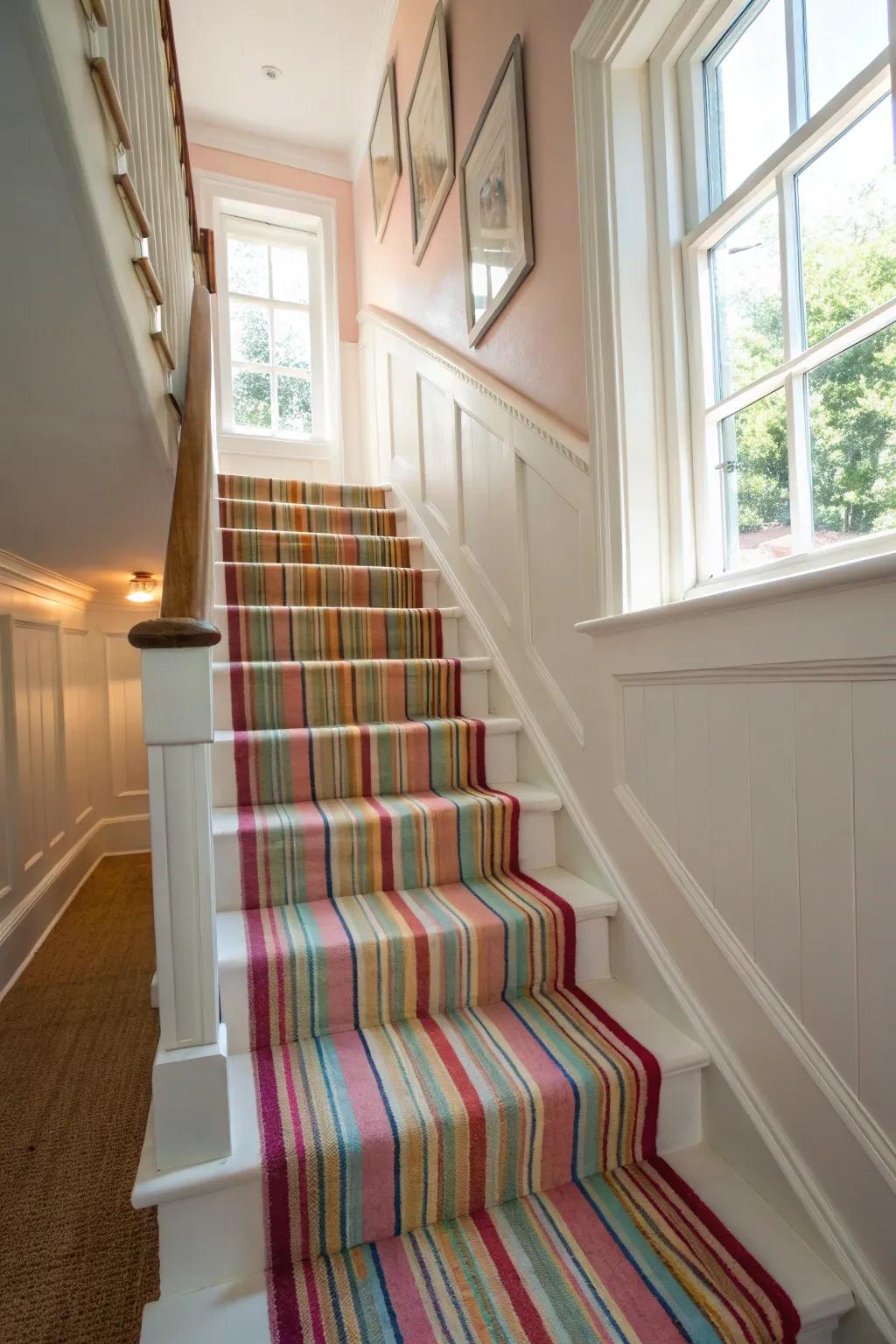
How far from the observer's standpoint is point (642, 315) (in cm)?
127

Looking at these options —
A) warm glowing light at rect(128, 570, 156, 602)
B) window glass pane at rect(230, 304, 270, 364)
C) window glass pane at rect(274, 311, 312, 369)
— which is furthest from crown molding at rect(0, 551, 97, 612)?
window glass pane at rect(274, 311, 312, 369)

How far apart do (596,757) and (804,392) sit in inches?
29.7

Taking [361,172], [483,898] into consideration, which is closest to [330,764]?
[483,898]

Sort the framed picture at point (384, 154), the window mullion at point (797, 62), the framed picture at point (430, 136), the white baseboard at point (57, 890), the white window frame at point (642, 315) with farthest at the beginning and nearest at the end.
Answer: the framed picture at point (384, 154), the white baseboard at point (57, 890), the framed picture at point (430, 136), the white window frame at point (642, 315), the window mullion at point (797, 62)

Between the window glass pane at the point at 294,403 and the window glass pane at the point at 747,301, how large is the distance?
3192 mm

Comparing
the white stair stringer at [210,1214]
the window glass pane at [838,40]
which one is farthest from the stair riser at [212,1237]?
the window glass pane at [838,40]

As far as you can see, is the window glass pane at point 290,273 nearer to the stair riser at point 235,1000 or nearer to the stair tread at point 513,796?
the stair tread at point 513,796

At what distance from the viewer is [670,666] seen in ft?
3.67

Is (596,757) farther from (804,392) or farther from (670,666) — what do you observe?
(804,392)

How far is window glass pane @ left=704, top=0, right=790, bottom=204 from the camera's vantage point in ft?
3.33

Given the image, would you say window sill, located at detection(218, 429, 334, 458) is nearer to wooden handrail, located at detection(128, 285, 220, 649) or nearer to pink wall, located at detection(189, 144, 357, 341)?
pink wall, located at detection(189, 144, 357, 341)

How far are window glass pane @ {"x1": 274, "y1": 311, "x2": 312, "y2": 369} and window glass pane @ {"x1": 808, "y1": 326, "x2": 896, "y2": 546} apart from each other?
3.65 metres

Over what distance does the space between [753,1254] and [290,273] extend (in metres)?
4.67

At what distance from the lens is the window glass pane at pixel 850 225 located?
85cm
